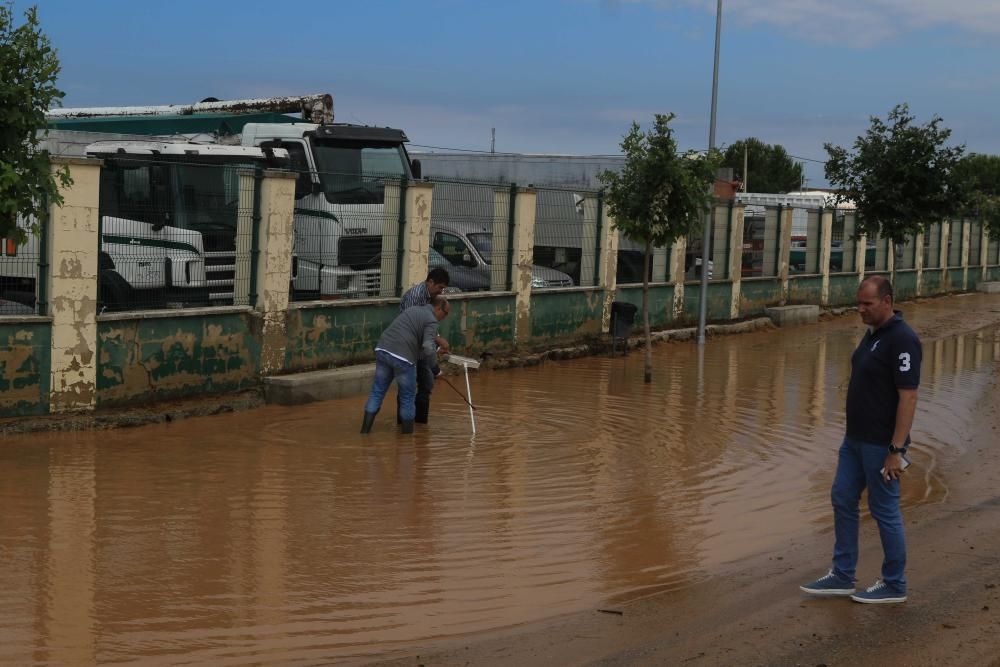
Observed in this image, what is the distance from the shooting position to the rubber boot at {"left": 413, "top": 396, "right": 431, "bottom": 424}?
41.5 feet

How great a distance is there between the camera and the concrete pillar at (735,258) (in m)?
26.3

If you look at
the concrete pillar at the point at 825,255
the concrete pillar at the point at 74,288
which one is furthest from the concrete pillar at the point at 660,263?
the concrete pillar at the point at 74,288

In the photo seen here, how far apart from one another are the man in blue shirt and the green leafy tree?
16.8 m

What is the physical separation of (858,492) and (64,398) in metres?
8.18

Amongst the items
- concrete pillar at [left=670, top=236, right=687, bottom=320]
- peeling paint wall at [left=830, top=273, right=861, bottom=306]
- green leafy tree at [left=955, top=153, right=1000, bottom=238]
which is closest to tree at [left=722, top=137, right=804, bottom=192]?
green leafy tree at [left=955, top=153, right=1000, bottom=238]

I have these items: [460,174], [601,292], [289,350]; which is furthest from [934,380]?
[460,174]

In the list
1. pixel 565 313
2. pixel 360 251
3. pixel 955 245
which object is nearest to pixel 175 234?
pixel 360 251

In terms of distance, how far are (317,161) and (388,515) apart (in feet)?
37.6

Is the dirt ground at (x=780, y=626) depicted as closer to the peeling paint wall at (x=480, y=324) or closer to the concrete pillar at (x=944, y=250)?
the peeling paint wall at (x=480, y=324)

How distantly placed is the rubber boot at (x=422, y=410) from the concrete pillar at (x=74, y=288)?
3255 millimetres

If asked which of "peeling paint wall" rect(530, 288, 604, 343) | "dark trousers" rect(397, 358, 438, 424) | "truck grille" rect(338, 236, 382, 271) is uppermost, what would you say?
"truck grille" rect(338, 236, 382, 271)

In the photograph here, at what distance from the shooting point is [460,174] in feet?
99.5

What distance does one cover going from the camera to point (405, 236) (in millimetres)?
16922

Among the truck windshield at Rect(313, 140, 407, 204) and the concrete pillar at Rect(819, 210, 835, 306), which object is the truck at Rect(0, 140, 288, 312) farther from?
the concrete pillar at Rect(819, 210, 835, 306)
